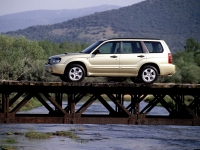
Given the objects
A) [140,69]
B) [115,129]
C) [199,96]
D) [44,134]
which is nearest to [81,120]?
[140,69]

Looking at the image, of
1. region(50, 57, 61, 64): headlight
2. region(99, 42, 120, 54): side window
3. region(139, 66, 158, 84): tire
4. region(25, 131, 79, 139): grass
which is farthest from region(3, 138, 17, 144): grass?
region(139, 66, 158, 84): tire

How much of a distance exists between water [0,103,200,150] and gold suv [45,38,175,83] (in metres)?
9.62

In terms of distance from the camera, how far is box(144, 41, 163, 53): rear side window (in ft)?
61.7

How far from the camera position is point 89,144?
28.8 meters

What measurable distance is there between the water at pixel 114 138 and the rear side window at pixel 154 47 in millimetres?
9651

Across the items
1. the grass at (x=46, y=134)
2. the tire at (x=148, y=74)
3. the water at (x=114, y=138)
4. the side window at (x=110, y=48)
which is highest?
the side window at (x=110, y=48)

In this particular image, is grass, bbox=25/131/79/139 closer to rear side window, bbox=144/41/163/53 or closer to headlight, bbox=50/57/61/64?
headlight, bbox=50/57/61/64

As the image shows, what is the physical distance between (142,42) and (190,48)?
433 feet

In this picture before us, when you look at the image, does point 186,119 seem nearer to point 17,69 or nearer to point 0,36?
point 17,69

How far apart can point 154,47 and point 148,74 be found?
3.38ft

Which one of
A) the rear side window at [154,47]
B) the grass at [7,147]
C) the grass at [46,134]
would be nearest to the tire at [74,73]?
the rear side window at [154,47]

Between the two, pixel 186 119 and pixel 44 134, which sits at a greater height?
pixel 186 119

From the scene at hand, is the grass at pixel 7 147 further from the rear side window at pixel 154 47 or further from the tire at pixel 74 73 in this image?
the rear side window at pixel 154 47

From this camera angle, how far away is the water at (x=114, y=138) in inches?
1104
